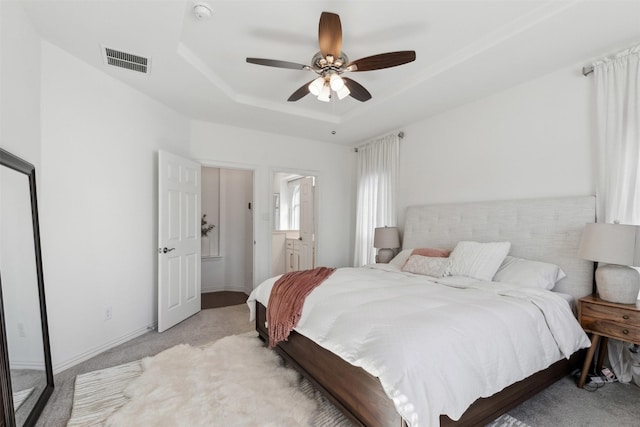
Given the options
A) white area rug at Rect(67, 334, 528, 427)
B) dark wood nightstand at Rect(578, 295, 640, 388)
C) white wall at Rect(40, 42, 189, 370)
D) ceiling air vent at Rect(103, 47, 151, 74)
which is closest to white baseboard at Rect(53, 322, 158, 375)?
white wall at Rect(40, 42, 189, 370)

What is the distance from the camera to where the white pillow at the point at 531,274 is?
2461 mm

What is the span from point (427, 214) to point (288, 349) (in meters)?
2.42

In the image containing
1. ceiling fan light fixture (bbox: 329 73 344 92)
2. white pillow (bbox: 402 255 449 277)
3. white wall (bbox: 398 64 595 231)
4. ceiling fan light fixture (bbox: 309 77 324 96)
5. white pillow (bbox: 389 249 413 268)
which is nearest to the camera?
ceiling fan light fixture (bbox: 329 73 344 92)

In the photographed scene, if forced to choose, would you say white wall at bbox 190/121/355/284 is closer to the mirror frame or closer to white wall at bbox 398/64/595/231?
white wall at bbox 398/64/595/231

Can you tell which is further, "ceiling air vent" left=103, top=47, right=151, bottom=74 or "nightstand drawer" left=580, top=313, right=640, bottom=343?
"ceiling air vent" left=103, top=47, right=151, bottom=74

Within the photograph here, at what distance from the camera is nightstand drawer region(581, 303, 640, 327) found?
1.98 m

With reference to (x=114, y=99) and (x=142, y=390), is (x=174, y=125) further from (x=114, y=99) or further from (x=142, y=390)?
(x=142, y=390)

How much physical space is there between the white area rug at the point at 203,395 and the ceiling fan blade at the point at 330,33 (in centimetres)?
240

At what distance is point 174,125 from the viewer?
380 cm

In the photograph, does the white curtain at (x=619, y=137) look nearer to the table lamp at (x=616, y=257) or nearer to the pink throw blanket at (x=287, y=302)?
the table lamp at (x=616, y=257)

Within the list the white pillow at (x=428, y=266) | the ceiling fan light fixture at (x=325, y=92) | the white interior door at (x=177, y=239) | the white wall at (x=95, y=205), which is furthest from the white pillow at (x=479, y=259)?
the white wall at (x=95, y=205)

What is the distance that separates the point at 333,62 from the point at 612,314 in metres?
Answer: 2.67

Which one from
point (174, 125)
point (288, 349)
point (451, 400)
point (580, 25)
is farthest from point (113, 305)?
point (580, 25)

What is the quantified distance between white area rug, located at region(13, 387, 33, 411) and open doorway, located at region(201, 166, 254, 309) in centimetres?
363
